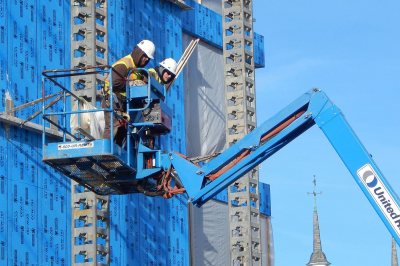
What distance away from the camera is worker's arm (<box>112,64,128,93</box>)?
63.2 ft

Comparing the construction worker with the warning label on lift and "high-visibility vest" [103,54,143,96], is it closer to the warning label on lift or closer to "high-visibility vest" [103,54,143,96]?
"high-visibility vest" [103,54,143,96]

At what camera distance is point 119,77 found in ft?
63.3

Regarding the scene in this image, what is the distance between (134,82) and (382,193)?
4.54 metres

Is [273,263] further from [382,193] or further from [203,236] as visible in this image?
[382,193]

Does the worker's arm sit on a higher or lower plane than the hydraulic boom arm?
higher

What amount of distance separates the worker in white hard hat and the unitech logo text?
4033mm

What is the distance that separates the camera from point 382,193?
17.4 metres

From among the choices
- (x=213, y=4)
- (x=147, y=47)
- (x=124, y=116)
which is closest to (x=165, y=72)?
(x=147, y=47)

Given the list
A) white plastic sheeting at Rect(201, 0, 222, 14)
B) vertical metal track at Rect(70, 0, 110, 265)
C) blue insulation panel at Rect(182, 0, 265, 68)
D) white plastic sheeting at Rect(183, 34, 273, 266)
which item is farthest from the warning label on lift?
white plastic sheeting at Rect(201, 0, 222, 14)

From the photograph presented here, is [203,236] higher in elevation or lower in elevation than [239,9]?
lower

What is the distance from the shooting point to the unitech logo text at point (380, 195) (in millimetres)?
17234

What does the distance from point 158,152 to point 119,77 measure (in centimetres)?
135

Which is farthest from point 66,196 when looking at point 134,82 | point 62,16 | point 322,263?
point 322,263

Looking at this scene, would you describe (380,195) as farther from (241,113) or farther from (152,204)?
(152,204)
